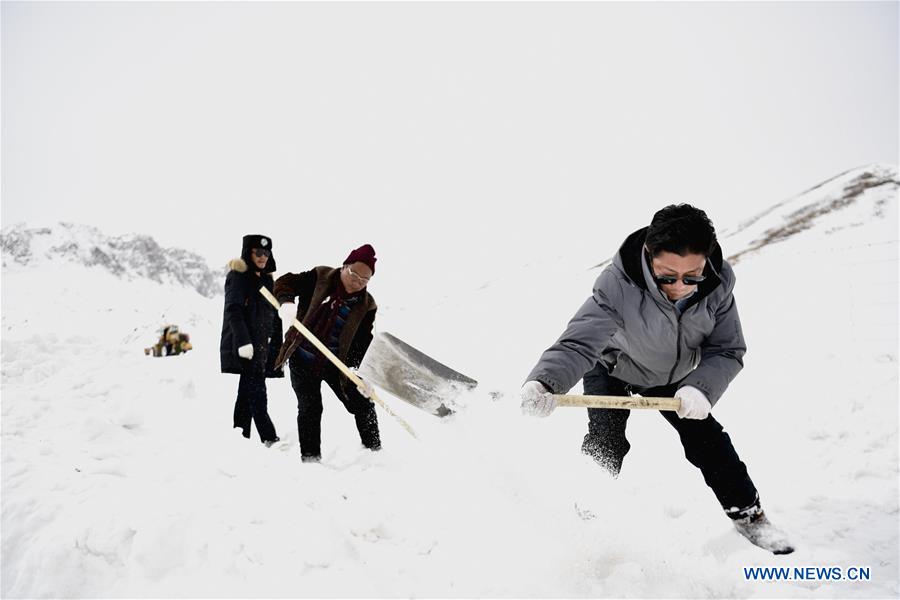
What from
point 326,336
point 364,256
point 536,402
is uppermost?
point 364,256

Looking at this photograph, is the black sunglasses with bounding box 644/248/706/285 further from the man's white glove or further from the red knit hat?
the man's white glove

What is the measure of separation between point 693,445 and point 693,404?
16.3 inches

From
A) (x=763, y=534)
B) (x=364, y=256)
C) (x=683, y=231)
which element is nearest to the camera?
(x=683, y=231)

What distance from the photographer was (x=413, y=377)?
2.78 m

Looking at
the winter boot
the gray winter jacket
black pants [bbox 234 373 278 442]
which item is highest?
the gray winter jacket

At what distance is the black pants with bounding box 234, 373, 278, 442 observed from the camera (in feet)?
13.5

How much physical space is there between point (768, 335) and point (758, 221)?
17586mm

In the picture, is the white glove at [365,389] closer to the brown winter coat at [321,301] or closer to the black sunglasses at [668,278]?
the brown winter coat at [321,301]

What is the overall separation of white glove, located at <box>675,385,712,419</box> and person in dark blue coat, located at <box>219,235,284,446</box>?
3107mm

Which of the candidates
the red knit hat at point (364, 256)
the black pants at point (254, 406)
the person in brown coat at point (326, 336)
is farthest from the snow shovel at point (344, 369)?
the black pants at point (254, 406)

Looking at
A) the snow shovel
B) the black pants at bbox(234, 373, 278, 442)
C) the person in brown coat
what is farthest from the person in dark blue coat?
the snow shovel

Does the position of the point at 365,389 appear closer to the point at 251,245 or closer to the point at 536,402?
the point at 536,402

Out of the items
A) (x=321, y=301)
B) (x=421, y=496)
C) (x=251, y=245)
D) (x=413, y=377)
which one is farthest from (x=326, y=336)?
(x=421, y=496)

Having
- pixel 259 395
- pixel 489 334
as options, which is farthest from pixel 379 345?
pixel 489 334
